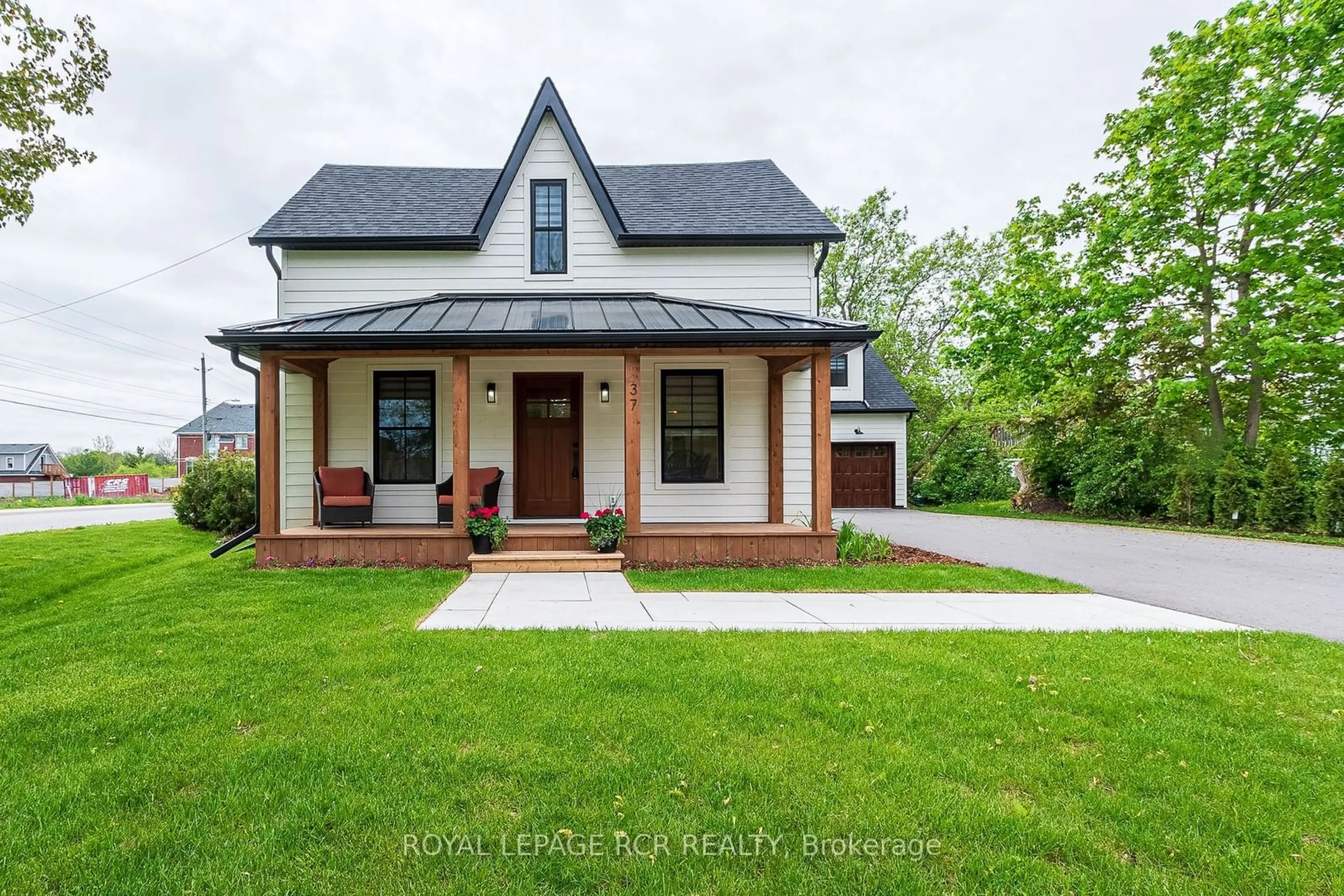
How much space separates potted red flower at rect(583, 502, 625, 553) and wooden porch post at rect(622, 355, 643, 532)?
0.13 m

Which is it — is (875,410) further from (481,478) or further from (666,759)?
(666,759)

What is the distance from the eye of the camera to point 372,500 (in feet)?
27.8

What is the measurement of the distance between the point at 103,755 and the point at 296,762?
0.88 meters

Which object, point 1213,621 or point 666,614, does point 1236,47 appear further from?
point 666,614

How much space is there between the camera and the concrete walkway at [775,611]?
470cm

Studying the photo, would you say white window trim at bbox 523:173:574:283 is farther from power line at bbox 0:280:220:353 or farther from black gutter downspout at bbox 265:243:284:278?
power line at bbox 0:280:220:353

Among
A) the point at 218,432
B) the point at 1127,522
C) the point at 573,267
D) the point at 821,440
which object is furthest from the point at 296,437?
the point at 218,432

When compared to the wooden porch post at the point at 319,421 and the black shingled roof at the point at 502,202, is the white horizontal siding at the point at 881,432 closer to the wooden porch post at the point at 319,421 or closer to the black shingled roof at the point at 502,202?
the black shingled roof at the point at 502,202

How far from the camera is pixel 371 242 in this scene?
8742 millimetres

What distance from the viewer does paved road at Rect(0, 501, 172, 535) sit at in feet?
47.6

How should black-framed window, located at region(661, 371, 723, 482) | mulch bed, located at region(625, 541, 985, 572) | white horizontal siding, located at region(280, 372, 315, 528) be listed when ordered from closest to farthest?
mulch bed, located at region(625, 541, 985, 572) → white horizontal siding, located at region(280, 372, 315, 528) → black-framed window, located at region(661, 371, 723, 482)

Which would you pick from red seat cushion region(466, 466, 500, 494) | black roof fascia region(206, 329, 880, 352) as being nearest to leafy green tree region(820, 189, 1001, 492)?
black roof fascia region(206, 329, 880, 352)

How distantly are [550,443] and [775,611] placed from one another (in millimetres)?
5042

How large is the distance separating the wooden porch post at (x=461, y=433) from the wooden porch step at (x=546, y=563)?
2.14 feet
